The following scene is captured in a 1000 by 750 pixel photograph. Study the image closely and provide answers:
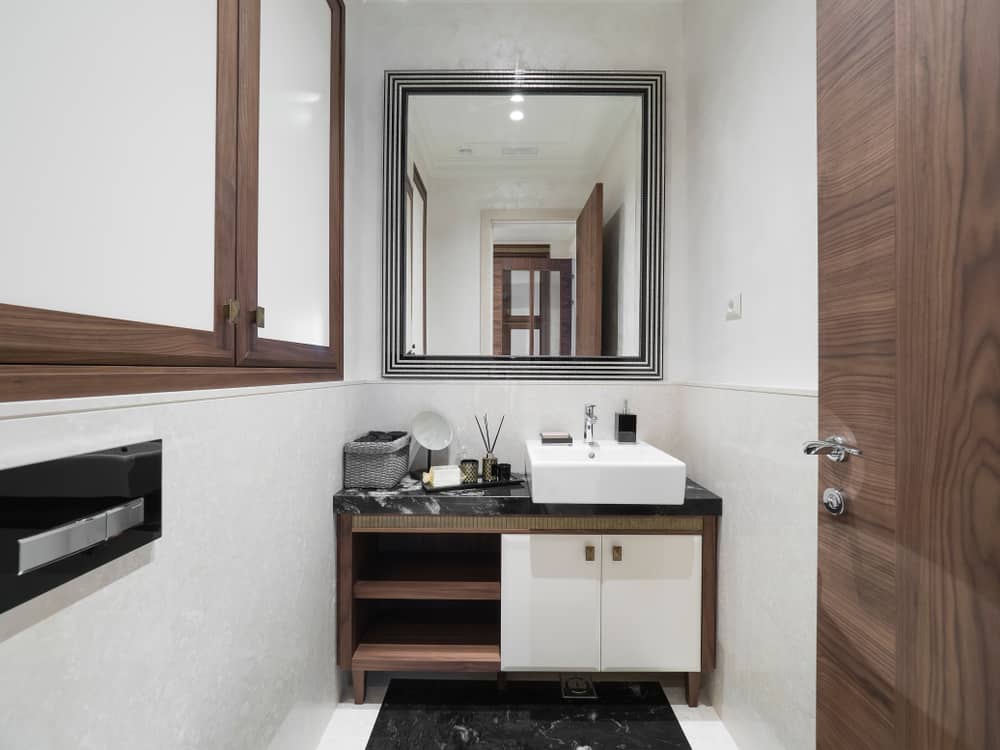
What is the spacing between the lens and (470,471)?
1725 mm

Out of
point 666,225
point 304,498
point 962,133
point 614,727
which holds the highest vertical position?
point 666,225

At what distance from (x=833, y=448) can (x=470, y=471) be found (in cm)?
115

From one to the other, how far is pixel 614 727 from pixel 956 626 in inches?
49.8

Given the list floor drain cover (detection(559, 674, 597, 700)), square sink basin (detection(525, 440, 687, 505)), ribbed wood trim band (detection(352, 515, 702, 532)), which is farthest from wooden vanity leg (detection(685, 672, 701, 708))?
square sink basin (detection(525, 440, 687, 505))

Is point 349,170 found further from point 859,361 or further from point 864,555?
point 864,555

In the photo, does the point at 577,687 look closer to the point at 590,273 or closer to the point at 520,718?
the point at 520,718

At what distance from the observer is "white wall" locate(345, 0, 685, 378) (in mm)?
1901

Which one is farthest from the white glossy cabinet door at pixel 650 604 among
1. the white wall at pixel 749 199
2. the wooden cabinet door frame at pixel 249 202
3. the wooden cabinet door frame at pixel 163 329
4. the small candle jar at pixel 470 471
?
the wooden cabinet door frame at pixel 163 329

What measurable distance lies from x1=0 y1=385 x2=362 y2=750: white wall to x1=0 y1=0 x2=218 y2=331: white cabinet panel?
6.6 inches

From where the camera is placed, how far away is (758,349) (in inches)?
53.5

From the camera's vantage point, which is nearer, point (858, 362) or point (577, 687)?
point (858, 362)

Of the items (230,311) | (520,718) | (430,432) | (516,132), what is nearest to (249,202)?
(230,311)

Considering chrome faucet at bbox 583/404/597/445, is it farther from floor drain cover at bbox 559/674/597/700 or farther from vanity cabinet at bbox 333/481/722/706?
floor drain cover at bbox 559/674/597/700

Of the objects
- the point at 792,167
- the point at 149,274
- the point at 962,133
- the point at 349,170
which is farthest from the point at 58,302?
the point at 792,167
